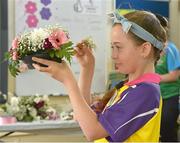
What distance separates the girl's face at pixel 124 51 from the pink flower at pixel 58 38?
0.56ft

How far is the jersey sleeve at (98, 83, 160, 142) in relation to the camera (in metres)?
1.13

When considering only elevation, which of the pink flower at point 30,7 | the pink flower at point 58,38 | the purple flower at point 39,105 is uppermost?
the pink flower at point 30,7

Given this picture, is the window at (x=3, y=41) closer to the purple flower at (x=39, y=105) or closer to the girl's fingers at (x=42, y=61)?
the purple flower at (x=39, y=105)

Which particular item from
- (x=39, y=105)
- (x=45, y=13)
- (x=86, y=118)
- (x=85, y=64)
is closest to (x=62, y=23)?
(x=45, y=13)

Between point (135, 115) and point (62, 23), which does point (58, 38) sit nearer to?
point (135, 115)

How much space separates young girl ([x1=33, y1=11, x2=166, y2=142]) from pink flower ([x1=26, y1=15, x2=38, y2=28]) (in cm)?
227

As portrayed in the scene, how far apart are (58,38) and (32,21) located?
7.59 feet

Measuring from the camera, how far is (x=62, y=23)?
142 inches

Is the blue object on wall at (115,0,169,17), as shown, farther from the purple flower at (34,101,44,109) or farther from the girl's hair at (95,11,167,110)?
the girl's hair at (95,11,167,110)

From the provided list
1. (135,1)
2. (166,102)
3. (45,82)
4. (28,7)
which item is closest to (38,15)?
(28,7)

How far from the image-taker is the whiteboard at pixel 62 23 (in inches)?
135

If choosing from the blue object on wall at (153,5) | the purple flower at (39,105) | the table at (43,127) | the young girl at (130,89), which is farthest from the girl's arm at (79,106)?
the blue object on wall at (153,5)

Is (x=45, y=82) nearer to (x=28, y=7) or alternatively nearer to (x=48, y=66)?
(x=28, y=7)

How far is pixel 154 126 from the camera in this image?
3.85ft
